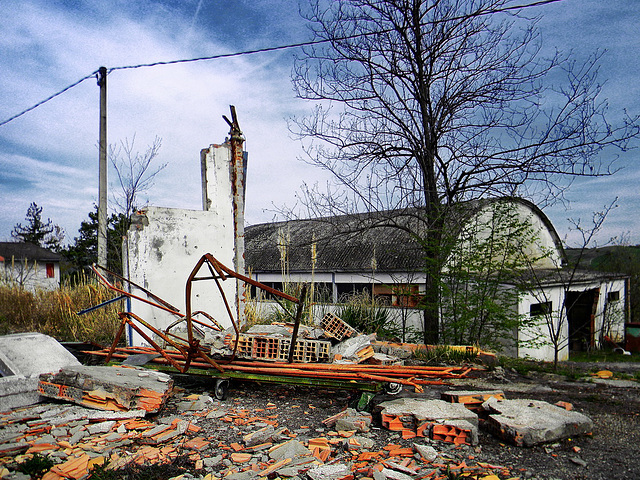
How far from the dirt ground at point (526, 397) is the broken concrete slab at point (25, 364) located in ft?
5.06

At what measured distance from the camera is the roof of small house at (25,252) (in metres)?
35.4

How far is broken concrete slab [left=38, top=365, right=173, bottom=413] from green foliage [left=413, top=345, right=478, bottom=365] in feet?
13.1

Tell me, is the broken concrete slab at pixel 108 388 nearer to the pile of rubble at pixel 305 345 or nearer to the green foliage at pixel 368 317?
the pile of rubble at pixel 305 345

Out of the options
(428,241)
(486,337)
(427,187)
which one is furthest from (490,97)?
(486,337)

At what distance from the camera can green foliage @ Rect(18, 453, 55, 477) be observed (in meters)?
3.19

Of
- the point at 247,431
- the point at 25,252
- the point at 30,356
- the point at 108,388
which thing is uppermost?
the point at 25,252

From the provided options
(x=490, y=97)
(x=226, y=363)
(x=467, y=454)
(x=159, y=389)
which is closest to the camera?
(x=467, y=454)

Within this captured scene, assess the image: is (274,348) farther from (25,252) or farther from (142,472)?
(25,252)

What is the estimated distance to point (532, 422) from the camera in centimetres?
377

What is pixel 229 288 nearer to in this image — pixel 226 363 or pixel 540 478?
pixel 226 363

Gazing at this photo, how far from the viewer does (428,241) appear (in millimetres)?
9062

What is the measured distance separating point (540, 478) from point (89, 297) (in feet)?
32.1

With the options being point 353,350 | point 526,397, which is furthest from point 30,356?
point 526,397

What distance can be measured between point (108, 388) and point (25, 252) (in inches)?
1537
